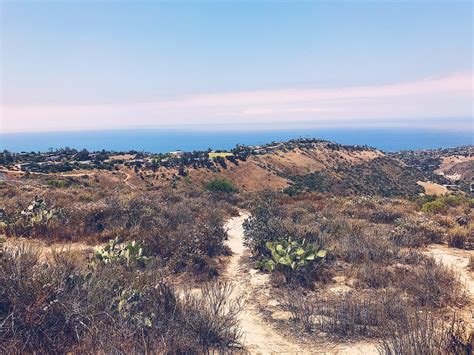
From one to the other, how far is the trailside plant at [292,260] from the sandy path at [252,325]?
0.52 meters

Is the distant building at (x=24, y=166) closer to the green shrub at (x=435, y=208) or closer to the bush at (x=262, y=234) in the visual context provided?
the bush at (x=262, y=234)

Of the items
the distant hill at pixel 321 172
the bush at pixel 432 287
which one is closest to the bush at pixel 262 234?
the bush at pixel 432 287

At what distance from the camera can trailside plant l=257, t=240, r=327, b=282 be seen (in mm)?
8391

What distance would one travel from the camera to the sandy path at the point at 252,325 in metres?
5.29

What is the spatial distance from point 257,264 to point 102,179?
36.1 m

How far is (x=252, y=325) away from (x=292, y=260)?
9.34 ft

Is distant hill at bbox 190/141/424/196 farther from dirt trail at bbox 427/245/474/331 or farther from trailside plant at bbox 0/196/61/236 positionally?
trailside plant at bbox 0/196/61/236

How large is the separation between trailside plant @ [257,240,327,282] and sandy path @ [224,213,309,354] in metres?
0.52

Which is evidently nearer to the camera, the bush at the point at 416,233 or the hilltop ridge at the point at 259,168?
the bush at the point at 416,233

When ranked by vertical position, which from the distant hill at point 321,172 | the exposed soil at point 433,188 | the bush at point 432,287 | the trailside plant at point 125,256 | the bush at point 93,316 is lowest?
the exposed soil at point 433,188

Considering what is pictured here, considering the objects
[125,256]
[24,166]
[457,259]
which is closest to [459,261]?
[457,259]

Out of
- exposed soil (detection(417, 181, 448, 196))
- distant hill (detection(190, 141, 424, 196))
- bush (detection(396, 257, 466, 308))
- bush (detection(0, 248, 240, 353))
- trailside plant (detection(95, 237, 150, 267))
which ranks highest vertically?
bush (detection(0, 248, 240, 353))

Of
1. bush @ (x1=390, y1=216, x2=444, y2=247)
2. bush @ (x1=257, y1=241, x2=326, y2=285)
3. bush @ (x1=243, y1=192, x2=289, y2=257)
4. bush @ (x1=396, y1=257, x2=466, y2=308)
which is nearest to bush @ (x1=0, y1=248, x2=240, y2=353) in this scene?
bush @ (x1=257, y1=241, x2=326, y2=285)

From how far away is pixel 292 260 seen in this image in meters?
8.68
